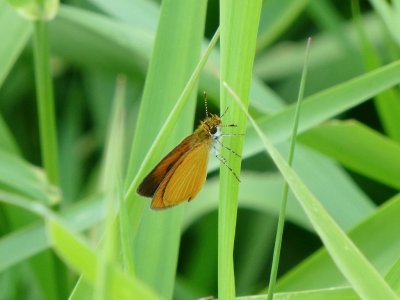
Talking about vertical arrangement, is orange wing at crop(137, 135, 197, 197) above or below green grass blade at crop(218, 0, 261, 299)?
below

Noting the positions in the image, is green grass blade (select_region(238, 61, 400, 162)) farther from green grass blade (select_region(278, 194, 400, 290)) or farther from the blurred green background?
green grass blade (select_region(278, 194, 400, 290))

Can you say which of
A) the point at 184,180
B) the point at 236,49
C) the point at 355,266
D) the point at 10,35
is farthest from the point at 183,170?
the point at 10,35

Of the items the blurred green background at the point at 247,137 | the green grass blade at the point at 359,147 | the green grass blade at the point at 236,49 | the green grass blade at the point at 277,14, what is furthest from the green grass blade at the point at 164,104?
the green grass blade at the point at 277,14

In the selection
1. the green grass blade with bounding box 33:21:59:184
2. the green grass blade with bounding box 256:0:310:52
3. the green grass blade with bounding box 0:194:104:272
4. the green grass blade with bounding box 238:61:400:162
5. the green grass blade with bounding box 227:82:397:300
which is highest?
the green grass blade with bounding box 256:0:310:52

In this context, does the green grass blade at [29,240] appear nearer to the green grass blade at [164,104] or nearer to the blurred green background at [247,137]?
the blurred green background at [247,137]

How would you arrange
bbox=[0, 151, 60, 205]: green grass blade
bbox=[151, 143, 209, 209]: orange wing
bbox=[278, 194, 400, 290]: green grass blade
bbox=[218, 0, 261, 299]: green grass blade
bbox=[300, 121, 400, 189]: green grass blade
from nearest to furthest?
1. bbox=[218, 0, 261, 299]: green grass blade
2. bbox=[151, 143, 209, 209]: orange wing
3. bbox=[278, 194, 400, 290]: green grass blade
4. bbox=[300, 121, 400, 189]: green grass blade
5. bbox=[0, 151, 60, 205]: green grass blade

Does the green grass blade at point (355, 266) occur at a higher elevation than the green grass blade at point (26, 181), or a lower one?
lower

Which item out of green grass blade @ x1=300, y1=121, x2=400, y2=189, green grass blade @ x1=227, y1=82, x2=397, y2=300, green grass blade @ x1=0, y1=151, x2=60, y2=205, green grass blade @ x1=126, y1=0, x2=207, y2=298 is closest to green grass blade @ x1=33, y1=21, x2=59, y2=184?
green grass blade @ x1=0, y1=151, x2=60, y2=205

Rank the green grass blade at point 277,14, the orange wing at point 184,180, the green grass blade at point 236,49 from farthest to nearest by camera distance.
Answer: the green grass blade at point 277,14, the orange wing at point 184,180, the green grass blade at point 236,49

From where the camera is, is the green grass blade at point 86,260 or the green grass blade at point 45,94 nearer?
the green grass blade at point 86,260

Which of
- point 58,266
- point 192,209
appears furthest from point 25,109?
point 58,266
